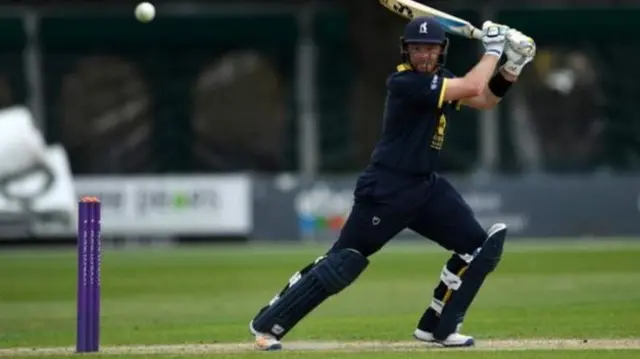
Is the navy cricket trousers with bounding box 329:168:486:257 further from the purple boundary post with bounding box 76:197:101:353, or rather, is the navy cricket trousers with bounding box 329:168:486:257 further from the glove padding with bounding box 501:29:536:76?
the purple boundary post with bounding box 76:197:101:353

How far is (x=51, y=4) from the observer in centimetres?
3030

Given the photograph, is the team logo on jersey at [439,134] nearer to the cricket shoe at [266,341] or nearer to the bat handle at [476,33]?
the bat handle at [476,33]

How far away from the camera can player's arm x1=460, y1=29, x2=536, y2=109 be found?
991cm

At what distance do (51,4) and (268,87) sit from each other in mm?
4498

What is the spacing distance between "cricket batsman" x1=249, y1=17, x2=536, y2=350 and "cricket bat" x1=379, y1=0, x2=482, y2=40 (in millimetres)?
213

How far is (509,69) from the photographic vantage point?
10.1m

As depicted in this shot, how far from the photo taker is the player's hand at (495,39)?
9.83m

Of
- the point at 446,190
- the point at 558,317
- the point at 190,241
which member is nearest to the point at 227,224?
the point at 190,241

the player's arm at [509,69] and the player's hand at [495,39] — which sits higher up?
the player's hand at [495,39]

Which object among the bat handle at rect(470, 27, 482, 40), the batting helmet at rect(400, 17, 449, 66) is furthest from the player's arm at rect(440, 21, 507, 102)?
the batting helmet at rect(400, 17, 449, 66)

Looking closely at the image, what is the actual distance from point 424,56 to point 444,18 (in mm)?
514

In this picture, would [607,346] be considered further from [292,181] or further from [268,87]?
[268,87]

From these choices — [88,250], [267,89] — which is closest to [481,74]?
[88,250]

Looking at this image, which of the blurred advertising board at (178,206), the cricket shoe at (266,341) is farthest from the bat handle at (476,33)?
the blurred advertising board at (178,206)
